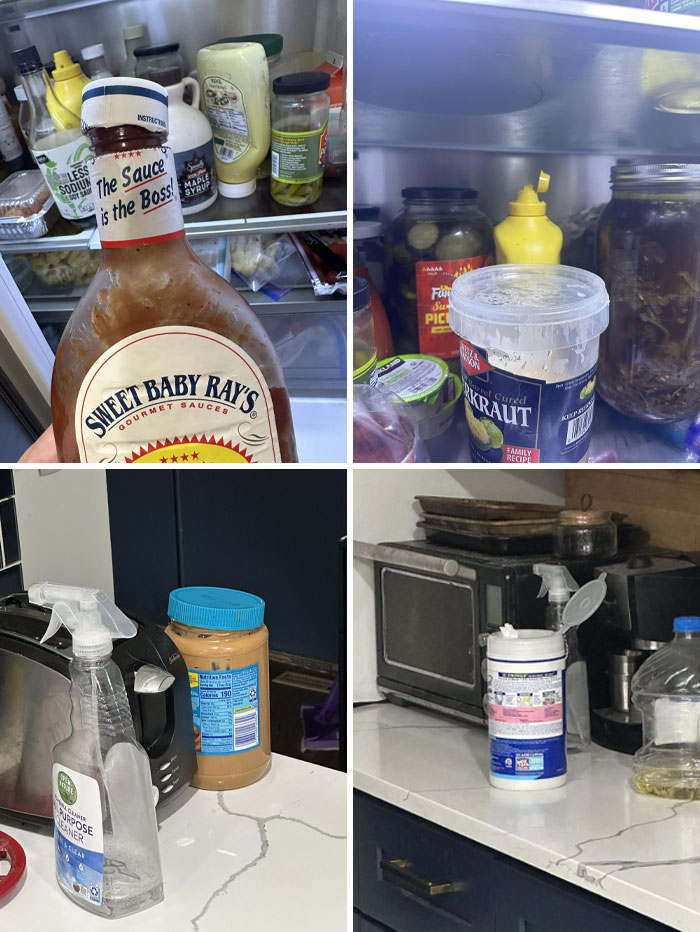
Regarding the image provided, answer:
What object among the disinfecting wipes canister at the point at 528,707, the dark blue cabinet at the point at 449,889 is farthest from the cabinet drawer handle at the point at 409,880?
the disinfecting wipes canister at the point at 528,707

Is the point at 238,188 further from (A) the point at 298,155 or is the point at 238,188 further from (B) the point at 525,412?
(B) the point at 525,412

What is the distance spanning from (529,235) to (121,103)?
299 millimetres

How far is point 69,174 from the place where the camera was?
0.64m

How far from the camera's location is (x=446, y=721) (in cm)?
127

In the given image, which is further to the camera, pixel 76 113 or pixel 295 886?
pixel 295 886

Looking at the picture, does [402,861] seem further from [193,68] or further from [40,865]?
[193,68]

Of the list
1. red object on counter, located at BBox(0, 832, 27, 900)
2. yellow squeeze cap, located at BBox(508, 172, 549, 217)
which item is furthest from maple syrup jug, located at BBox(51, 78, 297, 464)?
red object on counter, located at BBox(0, 832, 27, 900)

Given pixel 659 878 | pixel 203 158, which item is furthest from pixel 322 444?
pixel 659 878

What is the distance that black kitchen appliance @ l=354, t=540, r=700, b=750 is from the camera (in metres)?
1.11

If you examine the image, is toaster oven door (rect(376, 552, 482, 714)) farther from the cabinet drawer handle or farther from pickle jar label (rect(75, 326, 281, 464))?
pickle jar label (rect(75, 326, 281, 464))

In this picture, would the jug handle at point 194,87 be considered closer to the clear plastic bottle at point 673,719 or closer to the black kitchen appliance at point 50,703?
the black kitchen appliance at point 50,703

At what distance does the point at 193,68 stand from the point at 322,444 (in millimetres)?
285

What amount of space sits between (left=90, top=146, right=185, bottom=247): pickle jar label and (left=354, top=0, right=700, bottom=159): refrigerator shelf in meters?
0.16

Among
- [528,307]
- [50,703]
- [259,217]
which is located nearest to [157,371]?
[259,217]
